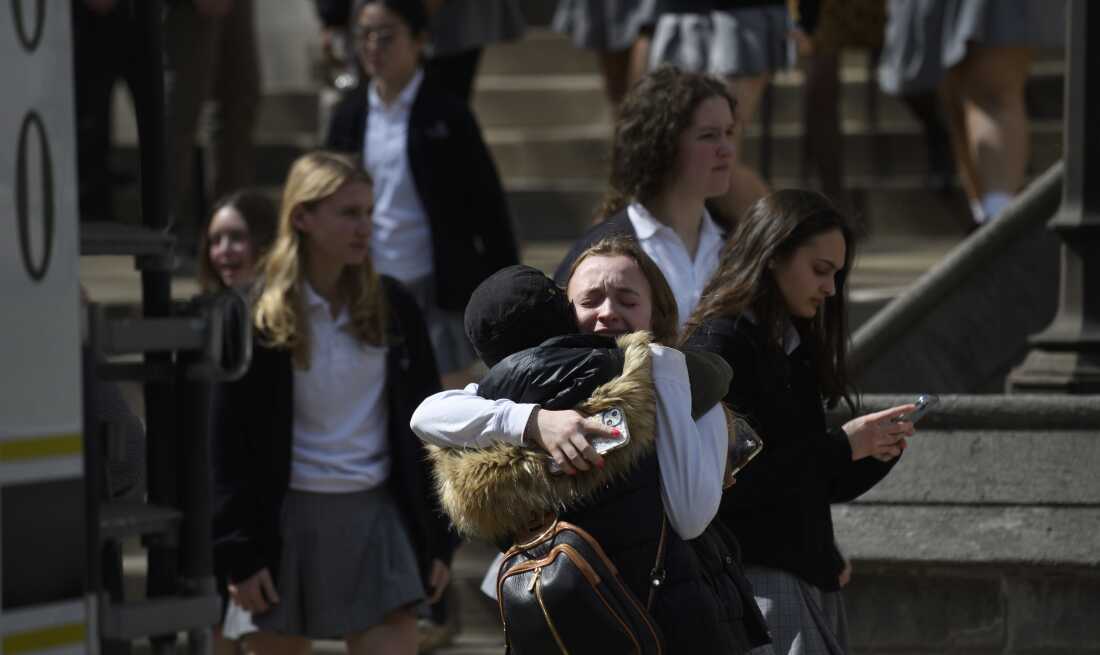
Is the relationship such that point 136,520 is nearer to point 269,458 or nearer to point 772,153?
point 269,458

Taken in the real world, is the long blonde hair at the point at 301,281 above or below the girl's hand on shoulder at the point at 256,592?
above

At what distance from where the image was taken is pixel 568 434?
12.3ft

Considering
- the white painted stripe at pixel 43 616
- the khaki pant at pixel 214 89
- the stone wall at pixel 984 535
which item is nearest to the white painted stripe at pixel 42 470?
the white painted stripe at pixel 43 616

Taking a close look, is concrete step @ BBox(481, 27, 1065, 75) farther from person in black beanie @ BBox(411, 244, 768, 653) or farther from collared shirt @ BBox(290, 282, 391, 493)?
person in black beanie @ BBox(411, 244, 768, 653)

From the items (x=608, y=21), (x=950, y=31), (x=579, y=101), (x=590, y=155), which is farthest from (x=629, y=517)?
(x=579, y=101)

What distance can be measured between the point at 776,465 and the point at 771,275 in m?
0.42

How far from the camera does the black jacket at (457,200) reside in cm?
743

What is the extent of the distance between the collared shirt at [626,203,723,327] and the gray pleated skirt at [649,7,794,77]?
2.69 metres

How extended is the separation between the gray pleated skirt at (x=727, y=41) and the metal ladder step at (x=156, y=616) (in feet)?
16.9

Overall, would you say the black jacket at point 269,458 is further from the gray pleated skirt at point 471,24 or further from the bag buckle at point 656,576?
the gray pleated skirt at point 471,24

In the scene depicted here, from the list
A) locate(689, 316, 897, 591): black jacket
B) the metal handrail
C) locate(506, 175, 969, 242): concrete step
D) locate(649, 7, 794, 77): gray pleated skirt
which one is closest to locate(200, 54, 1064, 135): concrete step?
locate(506, 175, 969, 242): concrete step

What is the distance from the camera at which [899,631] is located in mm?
6191

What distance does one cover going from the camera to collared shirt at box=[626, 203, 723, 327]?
5.34 metres

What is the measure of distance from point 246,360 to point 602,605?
85 cm
